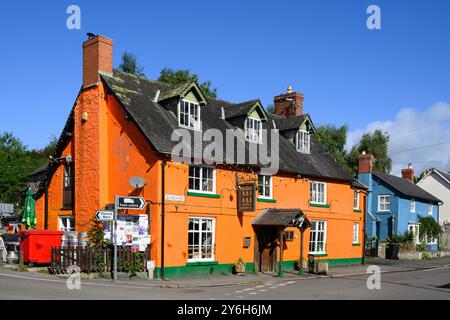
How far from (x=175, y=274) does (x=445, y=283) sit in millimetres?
11192

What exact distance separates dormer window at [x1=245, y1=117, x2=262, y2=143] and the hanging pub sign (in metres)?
3.64

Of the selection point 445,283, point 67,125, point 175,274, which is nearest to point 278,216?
point 175,274

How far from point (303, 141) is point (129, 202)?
46.7 ft

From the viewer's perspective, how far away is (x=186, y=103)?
23672 mm

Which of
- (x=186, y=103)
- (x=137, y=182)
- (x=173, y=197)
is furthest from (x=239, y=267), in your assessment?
(x=186, y=103)

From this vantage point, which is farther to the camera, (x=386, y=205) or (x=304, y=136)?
(x=386, y=205)

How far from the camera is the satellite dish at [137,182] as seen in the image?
2038cm

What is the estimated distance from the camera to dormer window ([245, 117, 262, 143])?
26.2m

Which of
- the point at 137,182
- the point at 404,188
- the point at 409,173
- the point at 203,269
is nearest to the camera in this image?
the point at 137,182

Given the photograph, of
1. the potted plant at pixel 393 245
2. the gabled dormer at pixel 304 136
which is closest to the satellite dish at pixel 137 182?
the gabled dormer at pixel 304 136

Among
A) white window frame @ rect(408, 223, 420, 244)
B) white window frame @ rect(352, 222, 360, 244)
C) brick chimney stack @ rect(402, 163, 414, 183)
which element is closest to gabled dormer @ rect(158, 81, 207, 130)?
white window frame @ rect(352, 222, 360, 244)

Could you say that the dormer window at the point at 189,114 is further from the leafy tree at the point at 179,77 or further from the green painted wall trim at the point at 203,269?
the leafy tree at the point at 179,77

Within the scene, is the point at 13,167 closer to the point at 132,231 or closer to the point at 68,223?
the point at 68,223
